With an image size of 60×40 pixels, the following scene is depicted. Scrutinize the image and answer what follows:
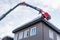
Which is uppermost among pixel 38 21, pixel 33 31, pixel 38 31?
pixel 38 21

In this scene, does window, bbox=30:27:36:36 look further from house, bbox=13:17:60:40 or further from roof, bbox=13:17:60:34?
roof, bbox=13:17:60:34

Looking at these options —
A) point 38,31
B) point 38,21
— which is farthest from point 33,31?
point 38,21

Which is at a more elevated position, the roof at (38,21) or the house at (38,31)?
the roof at (38,21)

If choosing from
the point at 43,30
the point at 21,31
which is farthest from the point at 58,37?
the point at 21,31

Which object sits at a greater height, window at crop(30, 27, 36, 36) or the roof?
the roof

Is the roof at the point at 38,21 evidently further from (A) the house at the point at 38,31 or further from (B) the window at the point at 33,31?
(B) the window at the point at 33,31

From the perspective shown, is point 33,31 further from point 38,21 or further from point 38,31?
point 38,21

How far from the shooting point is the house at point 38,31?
26284 millimetres

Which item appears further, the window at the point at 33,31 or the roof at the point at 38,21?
the window at the point at 33,31

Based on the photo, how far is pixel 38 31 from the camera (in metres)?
26.4

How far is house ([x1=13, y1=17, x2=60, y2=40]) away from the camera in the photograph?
86.2 feet

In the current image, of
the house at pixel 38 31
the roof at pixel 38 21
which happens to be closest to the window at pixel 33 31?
the house at pixel 38 31

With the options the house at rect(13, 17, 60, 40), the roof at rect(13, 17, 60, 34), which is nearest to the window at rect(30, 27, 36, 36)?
the house at rect(13, 17, 60, 40)

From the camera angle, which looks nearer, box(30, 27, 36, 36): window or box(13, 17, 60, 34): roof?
box(13, 17, 60, 34): roof
